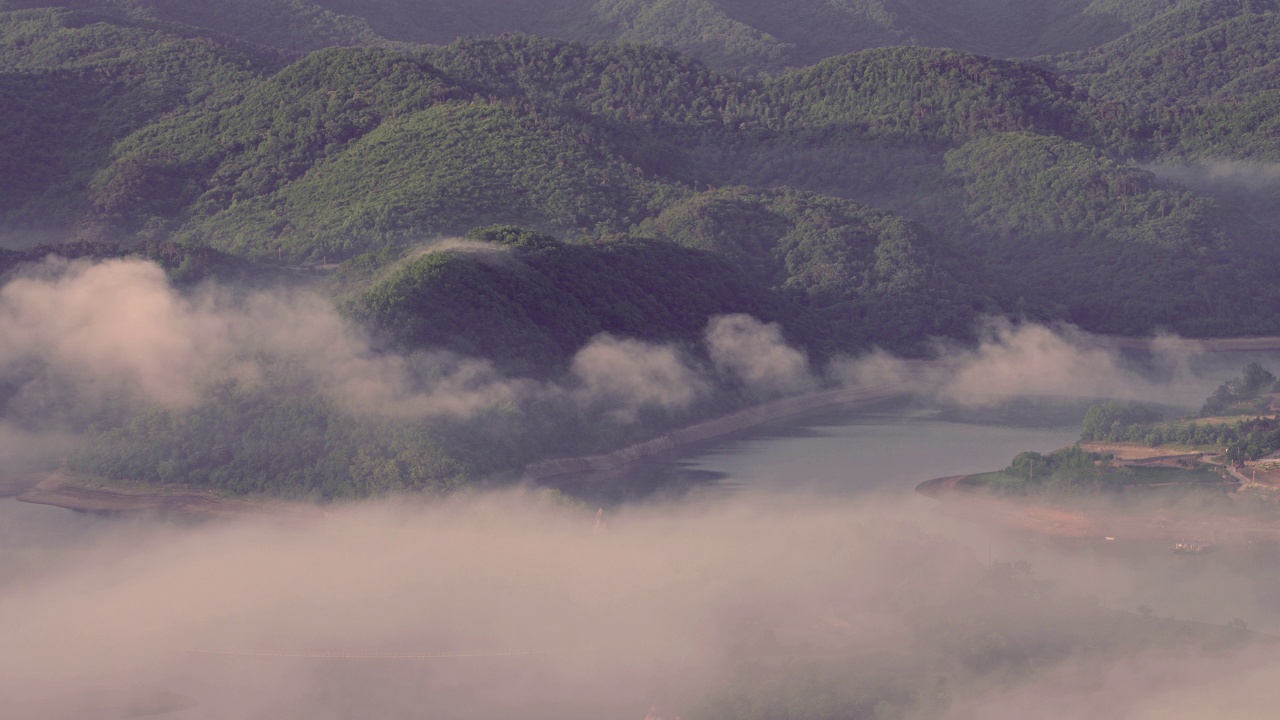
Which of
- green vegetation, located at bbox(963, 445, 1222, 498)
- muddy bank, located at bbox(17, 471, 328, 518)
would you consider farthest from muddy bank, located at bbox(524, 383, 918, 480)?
green vegetation, located at bbox(963, 445, 1222, 498)

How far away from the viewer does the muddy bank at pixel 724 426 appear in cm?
9512

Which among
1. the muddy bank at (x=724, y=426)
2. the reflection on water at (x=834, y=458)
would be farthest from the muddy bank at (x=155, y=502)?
the reflection on water at (x=834, y=458)

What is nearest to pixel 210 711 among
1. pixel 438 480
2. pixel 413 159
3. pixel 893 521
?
pixel 438 480

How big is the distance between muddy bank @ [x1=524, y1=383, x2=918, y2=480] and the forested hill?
213cm

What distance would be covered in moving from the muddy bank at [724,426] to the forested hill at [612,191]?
2.13 meters

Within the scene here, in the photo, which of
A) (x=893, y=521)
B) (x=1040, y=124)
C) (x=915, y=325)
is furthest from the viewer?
(x=1040, y=124)

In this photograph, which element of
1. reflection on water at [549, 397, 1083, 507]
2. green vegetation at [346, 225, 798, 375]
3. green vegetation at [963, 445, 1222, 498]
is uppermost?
green vegetation at [346, 225, 798, 375]

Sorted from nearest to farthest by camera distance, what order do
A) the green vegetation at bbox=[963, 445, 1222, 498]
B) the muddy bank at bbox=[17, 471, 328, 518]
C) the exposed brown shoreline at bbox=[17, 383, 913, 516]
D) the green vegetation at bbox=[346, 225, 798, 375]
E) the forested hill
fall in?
1. the muddy bank at bbox=[17, 471, 328, 518]
2. the exposed brown shoreline at bbox=[17, 383, 913, 516]
3. the green vegetation at bbox=[963, 445, 1222, 498]
4. the green vegetation at bbox=[346, 225, 798, 375]
5. the forested hill

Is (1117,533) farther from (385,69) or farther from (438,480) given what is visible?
(385,69)

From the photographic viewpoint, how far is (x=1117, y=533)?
86.8m

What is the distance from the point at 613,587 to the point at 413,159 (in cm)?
7018

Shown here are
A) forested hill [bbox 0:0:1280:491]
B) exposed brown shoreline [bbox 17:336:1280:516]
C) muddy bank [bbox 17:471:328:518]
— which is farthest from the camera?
forested hill [bbox 0:0:1280:491]

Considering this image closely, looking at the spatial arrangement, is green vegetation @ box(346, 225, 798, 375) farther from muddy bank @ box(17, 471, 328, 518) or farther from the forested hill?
muddy bank @ box(17, 471, 328, 518)

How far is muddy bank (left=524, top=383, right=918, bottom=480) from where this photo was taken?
95.1 metres
